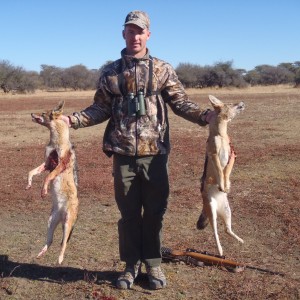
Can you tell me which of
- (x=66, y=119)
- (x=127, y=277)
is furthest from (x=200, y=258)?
(x=66, y=119)

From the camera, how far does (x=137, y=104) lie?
17.2ft

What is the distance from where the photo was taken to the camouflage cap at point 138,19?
16.8 ft

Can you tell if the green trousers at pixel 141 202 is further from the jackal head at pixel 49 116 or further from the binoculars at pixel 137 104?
the jackal head at pixel 49 116

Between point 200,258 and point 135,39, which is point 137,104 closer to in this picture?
point 135,39

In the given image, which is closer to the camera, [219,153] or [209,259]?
[219,153]

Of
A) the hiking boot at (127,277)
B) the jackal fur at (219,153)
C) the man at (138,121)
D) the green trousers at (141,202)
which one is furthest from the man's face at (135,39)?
the hiking boot at (127,277)

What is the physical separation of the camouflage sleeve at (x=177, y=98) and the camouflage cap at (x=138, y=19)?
0.53m

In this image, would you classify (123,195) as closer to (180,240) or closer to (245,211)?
(180,240)

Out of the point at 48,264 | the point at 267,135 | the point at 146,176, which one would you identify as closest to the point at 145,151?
the point at 146,176

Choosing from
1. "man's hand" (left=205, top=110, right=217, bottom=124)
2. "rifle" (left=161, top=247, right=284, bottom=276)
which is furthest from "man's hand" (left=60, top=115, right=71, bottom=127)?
"rifle" (left=161, top=247, right=284, bottom=276)

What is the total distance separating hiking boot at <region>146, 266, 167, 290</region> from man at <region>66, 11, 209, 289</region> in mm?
14

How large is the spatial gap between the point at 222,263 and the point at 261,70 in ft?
255

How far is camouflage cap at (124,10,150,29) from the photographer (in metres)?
5.11

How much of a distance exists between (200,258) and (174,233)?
4.52ft
